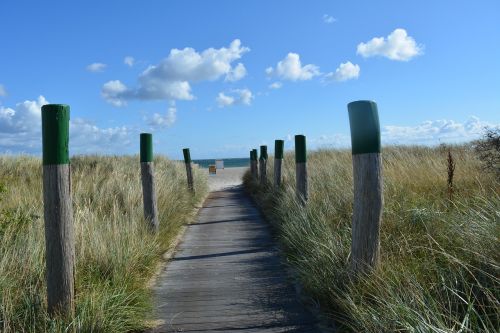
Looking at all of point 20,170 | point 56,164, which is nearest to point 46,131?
point 56,164

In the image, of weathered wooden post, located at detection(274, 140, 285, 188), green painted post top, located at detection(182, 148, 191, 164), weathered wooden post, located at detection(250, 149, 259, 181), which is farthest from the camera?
weathered wooden post, located at detection(250, 149, 259, 181)

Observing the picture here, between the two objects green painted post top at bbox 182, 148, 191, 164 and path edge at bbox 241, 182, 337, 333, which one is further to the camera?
green painted post top at bbox 182, 148, 191, 164

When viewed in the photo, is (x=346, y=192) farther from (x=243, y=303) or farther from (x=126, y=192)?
(x=126, y=192)

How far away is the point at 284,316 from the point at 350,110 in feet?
6.59

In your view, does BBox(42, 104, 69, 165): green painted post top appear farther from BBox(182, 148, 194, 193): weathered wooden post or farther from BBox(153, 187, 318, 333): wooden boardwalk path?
BBox(182, 148, 194, 193): weathered wooden post

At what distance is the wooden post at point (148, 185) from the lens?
777 centimetres

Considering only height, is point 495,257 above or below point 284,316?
above

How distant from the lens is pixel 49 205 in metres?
3.80

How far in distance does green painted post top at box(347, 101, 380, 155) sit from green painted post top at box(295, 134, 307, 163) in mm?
4802

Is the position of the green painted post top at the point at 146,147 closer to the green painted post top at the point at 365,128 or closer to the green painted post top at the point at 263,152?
the green painted post top at the point at 365,128

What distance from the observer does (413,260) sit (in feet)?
13.8

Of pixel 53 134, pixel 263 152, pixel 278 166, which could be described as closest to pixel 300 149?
pixel 278 166

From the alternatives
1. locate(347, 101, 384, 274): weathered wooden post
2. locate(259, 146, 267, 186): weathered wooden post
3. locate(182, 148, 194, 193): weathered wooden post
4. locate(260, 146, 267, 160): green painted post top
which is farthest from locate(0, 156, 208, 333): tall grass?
locate(260, 146, 267, 160): green painted post top

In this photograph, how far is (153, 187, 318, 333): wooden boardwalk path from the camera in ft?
13.8
